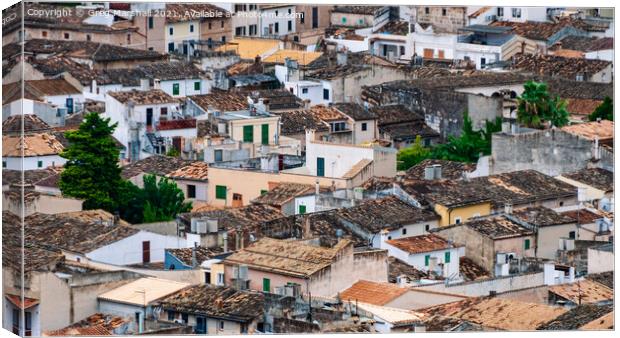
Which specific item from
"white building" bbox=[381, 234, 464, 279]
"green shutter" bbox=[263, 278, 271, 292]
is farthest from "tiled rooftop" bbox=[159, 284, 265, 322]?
"white building" bbox=[381, 234, 464, 279]

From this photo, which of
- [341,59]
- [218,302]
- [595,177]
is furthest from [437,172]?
[341,59]

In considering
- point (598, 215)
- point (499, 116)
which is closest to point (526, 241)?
point (598, 215)

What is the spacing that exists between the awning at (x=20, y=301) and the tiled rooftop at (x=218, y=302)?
1012mm

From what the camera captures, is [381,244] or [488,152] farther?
[488,152]

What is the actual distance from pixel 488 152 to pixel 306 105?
3119 mm

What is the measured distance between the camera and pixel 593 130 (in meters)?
38.3

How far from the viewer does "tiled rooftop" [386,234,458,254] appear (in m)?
32.4

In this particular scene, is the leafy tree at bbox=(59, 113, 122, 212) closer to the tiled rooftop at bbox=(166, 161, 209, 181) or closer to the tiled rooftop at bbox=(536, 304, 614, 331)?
the tiled rooftop at bbox=(166, 161, 209, 181)

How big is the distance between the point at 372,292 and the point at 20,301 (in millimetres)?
3071

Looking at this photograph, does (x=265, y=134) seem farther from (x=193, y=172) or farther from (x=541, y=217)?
(x=541, y=217)

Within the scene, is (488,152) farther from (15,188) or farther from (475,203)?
(15,188)

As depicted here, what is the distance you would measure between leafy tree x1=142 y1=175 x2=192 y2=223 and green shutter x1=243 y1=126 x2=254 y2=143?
291 cm

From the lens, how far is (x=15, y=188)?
32.1m

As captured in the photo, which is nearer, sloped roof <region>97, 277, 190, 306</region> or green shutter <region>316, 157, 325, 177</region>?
sloped roof <region>97, 277, 190, 306</region>
